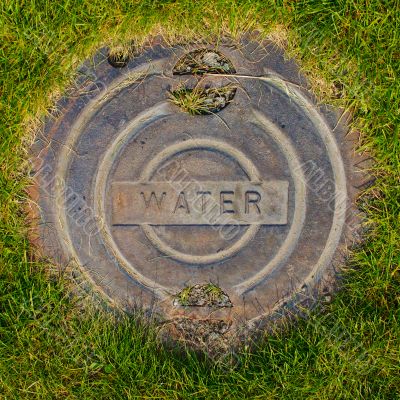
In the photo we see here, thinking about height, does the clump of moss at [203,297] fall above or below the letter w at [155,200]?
below

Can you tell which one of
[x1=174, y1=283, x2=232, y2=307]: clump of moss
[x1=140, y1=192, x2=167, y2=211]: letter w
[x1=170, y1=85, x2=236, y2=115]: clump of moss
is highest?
[x1=170, y1=85, x2=236, y2=115]: clump of moss

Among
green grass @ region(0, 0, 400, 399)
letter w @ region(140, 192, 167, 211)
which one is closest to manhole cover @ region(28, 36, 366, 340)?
letter w @ region(140, 192, 167, 211)

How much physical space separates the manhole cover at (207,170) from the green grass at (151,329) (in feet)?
0.35

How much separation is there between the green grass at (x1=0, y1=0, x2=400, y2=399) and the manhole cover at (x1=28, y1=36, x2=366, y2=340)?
0.11 metres

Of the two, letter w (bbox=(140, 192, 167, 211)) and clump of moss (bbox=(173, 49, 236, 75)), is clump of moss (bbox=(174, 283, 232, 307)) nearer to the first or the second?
letter w (bbox=(140, 192, 167, 211))

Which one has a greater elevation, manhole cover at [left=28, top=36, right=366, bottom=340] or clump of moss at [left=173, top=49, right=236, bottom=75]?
clump of moss at [left=173, top=49, right=236, bottom=75]

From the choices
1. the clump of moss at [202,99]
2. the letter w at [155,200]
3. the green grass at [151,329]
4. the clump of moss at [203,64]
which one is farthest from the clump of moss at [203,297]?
the clump of moss at [203,64]

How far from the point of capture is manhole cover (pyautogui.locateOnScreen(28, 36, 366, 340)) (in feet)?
6.00

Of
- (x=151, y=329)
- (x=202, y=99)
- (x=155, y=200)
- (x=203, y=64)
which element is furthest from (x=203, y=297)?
(x=203, y=64)

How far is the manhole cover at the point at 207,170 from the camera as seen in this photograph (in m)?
1.83

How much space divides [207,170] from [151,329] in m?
0.70

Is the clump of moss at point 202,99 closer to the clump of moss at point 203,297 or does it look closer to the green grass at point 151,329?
the green grass at point 151,329

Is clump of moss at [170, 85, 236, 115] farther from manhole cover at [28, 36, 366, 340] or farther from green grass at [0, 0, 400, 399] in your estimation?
green grass at [0, 0, 400, 399]

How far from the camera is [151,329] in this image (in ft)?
6.15
